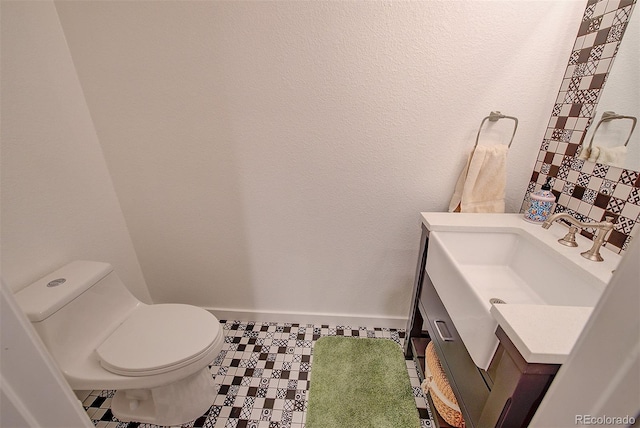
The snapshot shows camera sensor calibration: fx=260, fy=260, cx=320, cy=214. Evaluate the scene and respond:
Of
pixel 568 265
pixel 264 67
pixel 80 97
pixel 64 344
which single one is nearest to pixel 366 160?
pixel 264 67

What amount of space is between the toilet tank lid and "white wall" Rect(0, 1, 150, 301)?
56 mm

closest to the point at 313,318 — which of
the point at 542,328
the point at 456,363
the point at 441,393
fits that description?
the point at 441,393

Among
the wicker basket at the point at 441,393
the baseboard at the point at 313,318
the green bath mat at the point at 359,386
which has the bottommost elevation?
the green bath mat at the point at 359,386

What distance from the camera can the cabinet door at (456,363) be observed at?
2.63 ft

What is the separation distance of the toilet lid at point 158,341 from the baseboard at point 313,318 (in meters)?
0.51

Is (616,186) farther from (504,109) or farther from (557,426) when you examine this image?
(557,426)

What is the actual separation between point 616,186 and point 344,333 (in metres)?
1.44

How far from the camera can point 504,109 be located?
117 cm

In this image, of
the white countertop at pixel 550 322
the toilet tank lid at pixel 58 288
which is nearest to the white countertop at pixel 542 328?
the white countertop at pixel 550 322

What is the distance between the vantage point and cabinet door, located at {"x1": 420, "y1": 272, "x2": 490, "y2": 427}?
801 millimetres

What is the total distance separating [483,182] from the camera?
1.22 metres

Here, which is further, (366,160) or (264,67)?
(366,160)

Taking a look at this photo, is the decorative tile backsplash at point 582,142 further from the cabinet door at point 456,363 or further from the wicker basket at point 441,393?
the wicker basket at point 441,393

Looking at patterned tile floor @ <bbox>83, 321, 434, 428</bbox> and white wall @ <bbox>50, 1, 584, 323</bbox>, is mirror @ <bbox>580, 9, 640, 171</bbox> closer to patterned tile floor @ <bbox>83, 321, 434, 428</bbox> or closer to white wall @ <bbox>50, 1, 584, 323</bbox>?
white wall @ <bbox>50, 1, 584, 323</bbox>
